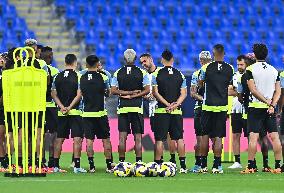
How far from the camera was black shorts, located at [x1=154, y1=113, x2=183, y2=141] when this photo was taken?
56.0ft

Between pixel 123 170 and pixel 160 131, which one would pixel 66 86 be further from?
pixel 123 170

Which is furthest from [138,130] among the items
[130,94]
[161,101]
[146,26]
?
[146,26]

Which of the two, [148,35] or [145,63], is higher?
[148,35]

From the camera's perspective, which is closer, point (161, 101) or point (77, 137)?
point (161, 101)

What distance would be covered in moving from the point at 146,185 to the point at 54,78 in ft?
14.4

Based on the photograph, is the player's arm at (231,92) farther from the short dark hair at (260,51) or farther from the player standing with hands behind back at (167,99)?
the short dark hair at (260,51)

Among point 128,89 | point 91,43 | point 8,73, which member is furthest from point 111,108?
point 8,73

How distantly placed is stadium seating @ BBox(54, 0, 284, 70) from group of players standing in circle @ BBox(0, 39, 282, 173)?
13.9m

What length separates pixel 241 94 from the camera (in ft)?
57.1

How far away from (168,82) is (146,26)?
54.2 feet

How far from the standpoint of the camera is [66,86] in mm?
17578

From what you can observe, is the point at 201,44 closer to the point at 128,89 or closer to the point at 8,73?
the point at 128,89

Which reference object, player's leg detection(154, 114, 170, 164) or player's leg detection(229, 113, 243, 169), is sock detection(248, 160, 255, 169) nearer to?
player's leg detection(154, 114, 170, 164)

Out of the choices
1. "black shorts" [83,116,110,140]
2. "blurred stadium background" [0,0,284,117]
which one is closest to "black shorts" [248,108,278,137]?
"black shorts" [83,116,110,140]
